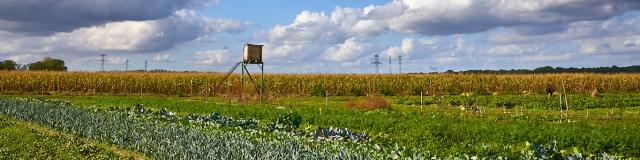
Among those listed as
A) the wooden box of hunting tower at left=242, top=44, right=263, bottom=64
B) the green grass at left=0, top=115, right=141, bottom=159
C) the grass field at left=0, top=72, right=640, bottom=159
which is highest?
the wooden box of hunting tower at left=242, top=44, right=263, bottom=64

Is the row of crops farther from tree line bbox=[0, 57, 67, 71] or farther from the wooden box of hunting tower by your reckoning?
tree line bbox=[0, 57, 67, 71]

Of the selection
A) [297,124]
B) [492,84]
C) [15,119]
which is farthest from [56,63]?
[297,124]

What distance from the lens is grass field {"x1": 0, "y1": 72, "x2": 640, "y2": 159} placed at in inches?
559

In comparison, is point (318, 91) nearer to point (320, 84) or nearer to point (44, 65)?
point (320, 84)

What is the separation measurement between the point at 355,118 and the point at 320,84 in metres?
29.3

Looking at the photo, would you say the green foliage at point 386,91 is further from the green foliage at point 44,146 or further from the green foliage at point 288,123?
the green foliage at point 44,146

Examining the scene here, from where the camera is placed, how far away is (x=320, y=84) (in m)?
52.3

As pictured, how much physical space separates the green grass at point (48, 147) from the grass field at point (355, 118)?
1.23 feet

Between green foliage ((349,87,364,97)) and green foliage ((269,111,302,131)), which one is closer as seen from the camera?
green foliage ((269,111,302,131))

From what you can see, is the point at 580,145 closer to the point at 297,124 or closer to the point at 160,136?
the point at 297,124

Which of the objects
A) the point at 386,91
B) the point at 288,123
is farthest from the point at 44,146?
the point at 386,91

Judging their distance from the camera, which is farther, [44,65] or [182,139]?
[44,65]

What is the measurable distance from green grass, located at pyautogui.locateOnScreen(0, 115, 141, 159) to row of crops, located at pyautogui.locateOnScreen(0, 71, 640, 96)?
29.1 m

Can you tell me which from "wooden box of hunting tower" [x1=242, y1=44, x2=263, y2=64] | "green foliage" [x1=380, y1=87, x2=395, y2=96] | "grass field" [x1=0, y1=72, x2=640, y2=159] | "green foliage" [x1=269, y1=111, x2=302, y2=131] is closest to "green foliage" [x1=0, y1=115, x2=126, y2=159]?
"grass field" [x1=0, y1=72, x2=640, y2=159]
